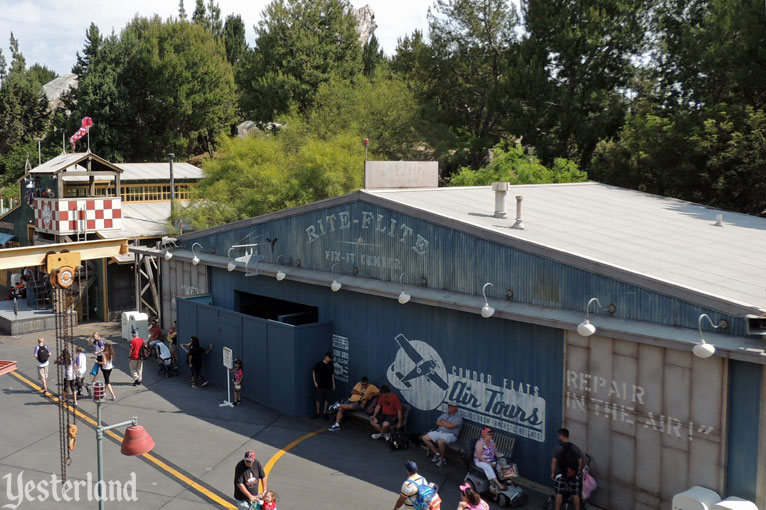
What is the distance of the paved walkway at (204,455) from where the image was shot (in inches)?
538

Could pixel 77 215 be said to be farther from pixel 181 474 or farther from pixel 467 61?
pixel 467 61

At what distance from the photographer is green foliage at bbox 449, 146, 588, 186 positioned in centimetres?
3272

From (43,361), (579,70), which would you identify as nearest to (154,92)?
(579,70)

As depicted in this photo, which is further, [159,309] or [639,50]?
[639,50]

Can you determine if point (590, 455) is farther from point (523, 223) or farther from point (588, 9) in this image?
point (588, 9)

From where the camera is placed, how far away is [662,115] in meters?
36.2

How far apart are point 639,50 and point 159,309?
2943cm

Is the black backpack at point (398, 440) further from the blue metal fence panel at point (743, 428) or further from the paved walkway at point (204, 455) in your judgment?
the blue metal fence panel at point (743, 428)

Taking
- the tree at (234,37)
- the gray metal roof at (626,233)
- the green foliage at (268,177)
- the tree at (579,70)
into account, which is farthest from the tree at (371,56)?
the gray metal roof at (626,233)

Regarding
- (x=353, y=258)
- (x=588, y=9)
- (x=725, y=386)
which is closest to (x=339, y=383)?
(x=353, y=258)

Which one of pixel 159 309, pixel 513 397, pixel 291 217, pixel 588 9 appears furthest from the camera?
pixel 588 9

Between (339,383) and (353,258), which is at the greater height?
(353,258)

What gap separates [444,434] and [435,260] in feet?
12.3

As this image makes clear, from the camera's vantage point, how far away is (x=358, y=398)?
17.2 meters
